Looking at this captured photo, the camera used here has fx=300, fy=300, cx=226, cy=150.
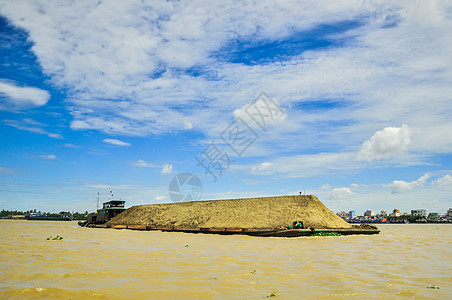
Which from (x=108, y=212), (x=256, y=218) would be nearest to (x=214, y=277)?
(x=256, y=218)

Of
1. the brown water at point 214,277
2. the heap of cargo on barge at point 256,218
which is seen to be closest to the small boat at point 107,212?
the heap of cargo on barge at point 256,218

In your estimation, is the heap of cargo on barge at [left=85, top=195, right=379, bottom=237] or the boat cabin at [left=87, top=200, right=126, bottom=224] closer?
the heap of cargo on barge at [left=85, top=195, right=379, bottom=237]

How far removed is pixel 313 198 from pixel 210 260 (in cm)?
2428

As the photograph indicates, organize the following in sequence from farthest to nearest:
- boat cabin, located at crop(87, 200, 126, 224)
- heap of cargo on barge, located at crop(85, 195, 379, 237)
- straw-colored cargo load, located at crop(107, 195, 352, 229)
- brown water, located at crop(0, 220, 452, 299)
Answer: boat cabin, located at crop(87, 200, 126, 224), straw-colored cargo load, located at crop(107, 195, 352, 229), heap of cargo on barge, located at crop(85, 195, 379, 237), brown water, located at crop(0, 220, 452, 299)

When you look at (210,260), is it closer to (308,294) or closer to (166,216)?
(308,294)

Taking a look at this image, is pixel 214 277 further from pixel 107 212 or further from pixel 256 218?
pixel 107 212

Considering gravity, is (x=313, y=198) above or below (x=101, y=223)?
above

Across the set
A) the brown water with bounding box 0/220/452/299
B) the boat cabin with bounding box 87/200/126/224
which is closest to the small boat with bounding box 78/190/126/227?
the boat cabin with bounding box 87/200/126/224

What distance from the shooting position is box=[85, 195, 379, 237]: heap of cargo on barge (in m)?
26.6

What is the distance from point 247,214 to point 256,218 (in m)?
1.64

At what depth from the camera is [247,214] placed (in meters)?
33.2

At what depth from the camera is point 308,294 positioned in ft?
20.1

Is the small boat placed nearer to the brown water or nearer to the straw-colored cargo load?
the straw-colored cargo load

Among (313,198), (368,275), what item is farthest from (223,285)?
(313,198)
